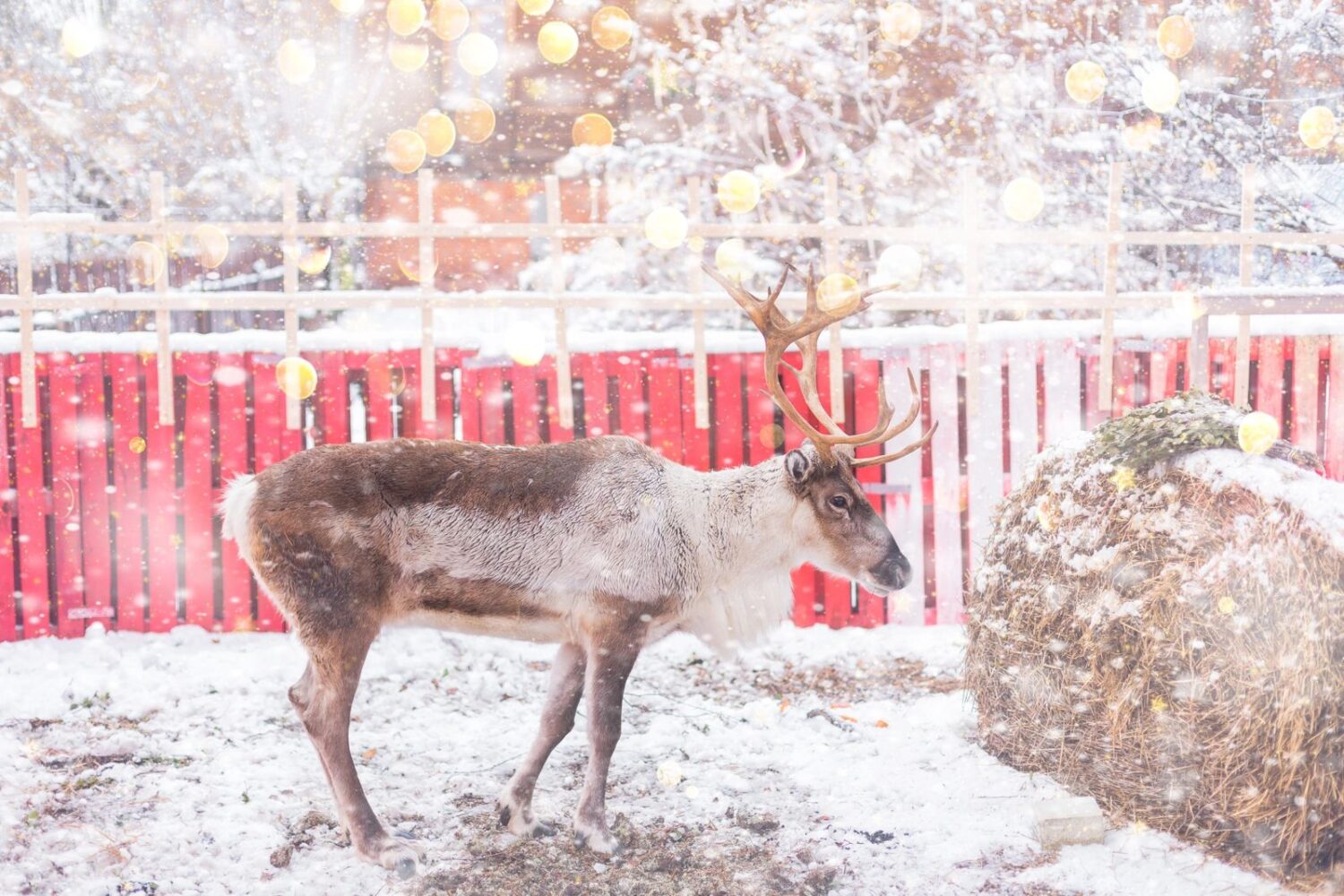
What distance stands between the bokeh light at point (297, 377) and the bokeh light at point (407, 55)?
28.4 ft

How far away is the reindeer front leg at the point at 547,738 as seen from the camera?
161 inches

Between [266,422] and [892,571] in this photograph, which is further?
[266,422]

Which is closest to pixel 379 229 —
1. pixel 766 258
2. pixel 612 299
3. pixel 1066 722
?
pixel 612 299

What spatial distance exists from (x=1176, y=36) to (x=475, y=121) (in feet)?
31.1

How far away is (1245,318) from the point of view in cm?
668

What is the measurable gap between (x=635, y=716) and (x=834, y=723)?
1.04m

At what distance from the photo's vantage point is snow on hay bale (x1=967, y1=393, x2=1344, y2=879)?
3.19m

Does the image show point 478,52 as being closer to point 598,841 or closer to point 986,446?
point 986,446

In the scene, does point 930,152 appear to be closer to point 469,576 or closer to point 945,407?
point 945,407

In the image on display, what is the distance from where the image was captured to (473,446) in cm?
420

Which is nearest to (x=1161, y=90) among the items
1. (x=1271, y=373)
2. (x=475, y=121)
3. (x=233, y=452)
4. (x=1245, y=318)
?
(x=1271, y=373)

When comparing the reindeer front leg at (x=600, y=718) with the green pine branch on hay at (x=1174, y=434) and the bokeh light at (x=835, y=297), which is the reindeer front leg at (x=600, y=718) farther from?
the green pine branch on hay at (x=1174, y=434)

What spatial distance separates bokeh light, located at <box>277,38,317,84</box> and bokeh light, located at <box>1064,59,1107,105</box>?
9368 mm

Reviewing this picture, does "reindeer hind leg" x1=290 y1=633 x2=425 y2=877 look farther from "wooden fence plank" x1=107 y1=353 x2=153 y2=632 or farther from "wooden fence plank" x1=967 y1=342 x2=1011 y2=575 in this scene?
"wooden fence plank" x1=967 y1=342 x2=1011 y2=575
